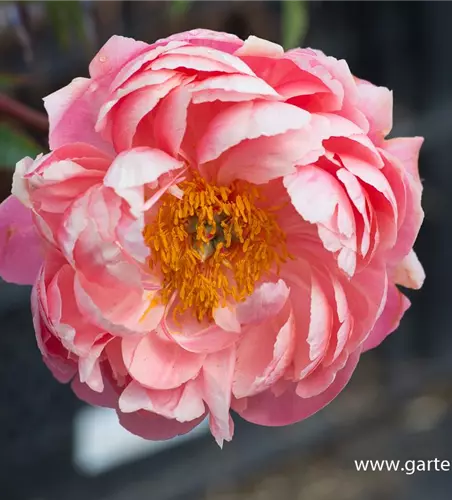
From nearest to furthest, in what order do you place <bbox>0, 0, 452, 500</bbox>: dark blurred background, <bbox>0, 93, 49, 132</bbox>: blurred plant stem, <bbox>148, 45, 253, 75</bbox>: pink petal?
<bbox>148, 45, 253, 75</bbox>: pink petal, <bbox>0, 93, 49, 132</bbox>: blurred plant stem, <bbox>0, 0, 452, 500</bbox>: dark blurred background

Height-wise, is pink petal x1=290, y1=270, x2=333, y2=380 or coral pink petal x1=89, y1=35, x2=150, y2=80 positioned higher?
coral pink petal x1=89, y1=35, x2=150, y2=80

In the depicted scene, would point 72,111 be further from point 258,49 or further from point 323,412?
point 323,412

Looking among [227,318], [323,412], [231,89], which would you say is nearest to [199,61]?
[231,89]

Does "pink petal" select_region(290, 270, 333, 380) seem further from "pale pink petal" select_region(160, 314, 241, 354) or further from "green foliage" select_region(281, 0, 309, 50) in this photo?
"green foliage" select_region(281, 0, 309, 50)

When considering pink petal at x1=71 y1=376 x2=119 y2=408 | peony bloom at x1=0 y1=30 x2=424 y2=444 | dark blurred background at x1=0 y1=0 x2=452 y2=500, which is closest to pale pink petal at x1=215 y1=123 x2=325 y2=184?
peony bloom at x1=0 y1=30 x2=424 y2=444

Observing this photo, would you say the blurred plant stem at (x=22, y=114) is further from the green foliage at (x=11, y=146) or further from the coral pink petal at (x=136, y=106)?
the coral pink petal at (x=136, y=106)

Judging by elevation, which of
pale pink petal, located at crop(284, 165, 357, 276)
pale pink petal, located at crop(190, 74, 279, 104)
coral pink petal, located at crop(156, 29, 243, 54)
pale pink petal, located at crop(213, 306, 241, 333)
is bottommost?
pale pink petal, located at crop(213, 306, 241, 333)
